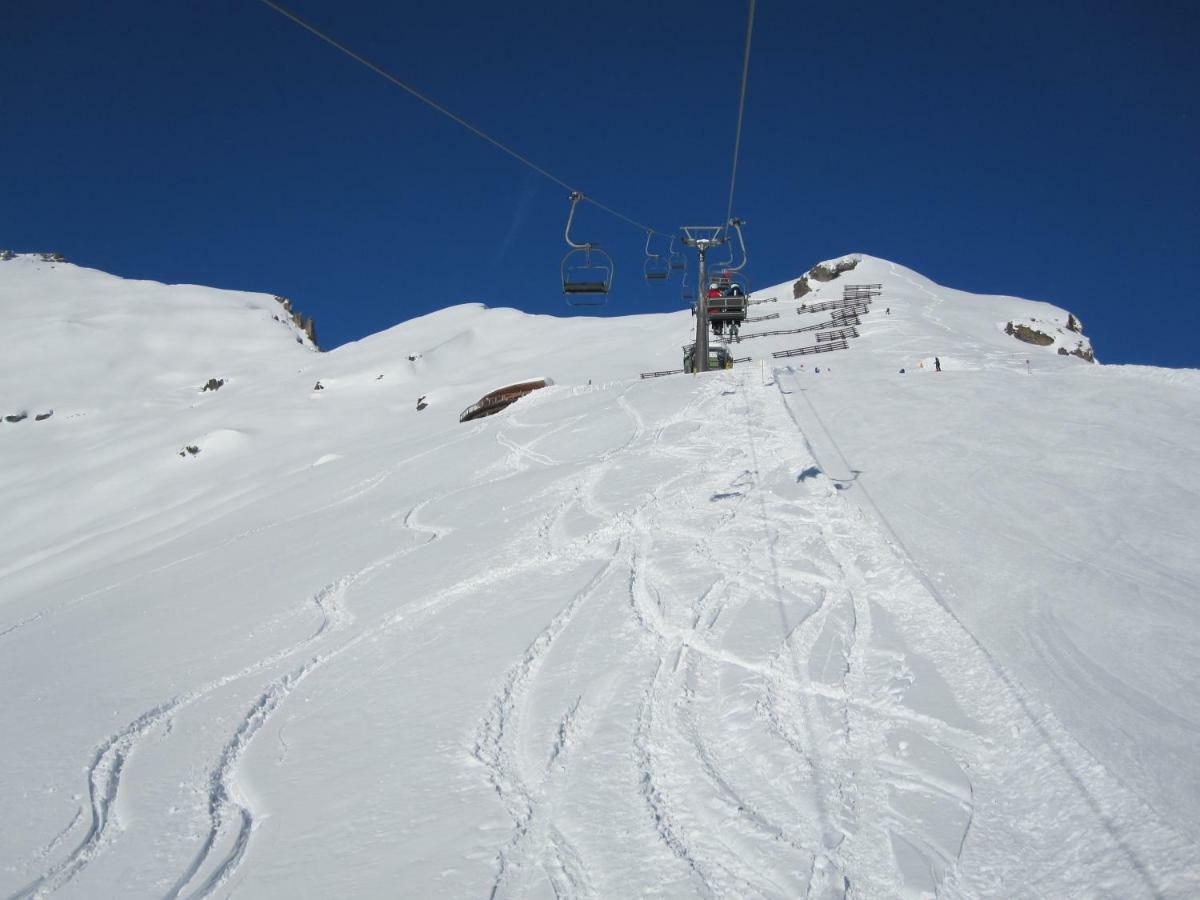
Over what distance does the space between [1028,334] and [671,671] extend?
2127 inches

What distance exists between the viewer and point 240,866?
5.06 metres

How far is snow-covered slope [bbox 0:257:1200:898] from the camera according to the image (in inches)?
187

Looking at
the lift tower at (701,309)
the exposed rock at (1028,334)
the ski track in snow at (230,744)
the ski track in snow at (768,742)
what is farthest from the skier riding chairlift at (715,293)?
the exposed rock at (1028,334)

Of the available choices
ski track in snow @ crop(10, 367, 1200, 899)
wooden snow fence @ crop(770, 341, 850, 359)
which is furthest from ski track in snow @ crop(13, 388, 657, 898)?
wooden snow fence @ crop(770, 341, 850, 359)

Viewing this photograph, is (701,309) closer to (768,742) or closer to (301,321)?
(768,742)

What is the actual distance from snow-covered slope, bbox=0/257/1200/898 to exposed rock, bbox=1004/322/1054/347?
1465 inches

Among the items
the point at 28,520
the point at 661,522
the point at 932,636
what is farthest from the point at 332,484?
the point at 28,520

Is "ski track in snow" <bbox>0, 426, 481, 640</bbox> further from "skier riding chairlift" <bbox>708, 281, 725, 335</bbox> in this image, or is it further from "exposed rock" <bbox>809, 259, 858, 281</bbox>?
"exposed rock" <bbox>809, 259, 858, 281</bbox>

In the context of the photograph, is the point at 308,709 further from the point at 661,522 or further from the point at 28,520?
the point at 28,520

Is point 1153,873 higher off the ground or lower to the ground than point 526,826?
higher

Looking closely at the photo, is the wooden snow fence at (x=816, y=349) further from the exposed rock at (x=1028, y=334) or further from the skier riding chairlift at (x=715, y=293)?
the exposed rock at (x=1028, y=334)

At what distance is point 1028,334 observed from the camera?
5278 cm

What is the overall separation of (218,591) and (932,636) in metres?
10.1

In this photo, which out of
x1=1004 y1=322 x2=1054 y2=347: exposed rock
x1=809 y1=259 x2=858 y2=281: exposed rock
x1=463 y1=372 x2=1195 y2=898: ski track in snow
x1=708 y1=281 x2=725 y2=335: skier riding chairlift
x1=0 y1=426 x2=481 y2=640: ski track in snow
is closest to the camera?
x1=463 y1=372 x2=1195 y2=898: ski track in snow
